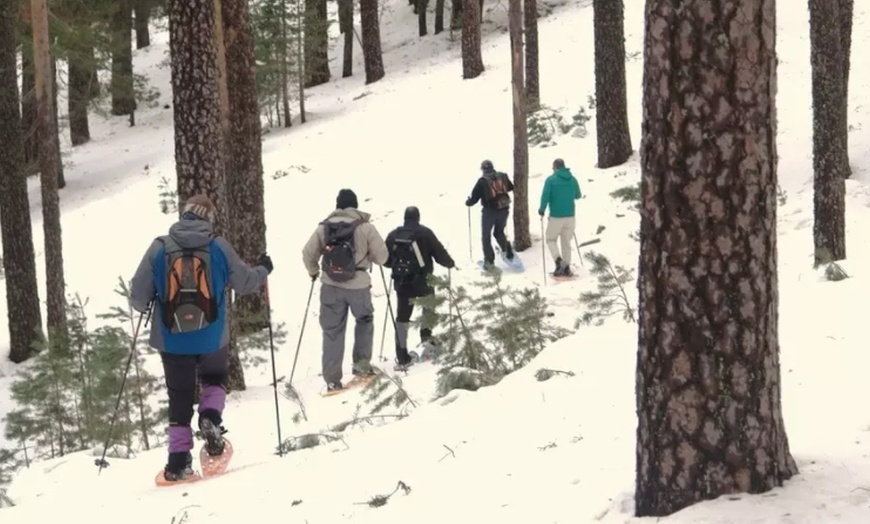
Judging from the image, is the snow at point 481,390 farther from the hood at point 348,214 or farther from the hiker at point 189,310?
the hood at point 348,214

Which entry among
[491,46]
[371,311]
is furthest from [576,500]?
[491,46]

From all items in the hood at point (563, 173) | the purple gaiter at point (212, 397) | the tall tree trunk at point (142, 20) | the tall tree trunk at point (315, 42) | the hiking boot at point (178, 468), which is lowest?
the hiking boot at point (178, 468)

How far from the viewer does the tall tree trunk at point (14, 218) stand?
14781mm

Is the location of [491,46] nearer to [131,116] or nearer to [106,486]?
[131,116]

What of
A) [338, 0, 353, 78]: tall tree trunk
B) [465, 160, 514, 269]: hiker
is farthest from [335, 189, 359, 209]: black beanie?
[338, 0, 353, 78]: tall tree trunk

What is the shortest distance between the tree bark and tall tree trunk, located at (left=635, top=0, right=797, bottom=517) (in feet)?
76.2

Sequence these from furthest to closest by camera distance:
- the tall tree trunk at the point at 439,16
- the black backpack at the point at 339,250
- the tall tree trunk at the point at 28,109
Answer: the tall tree trunk at the point at 439,16
the tall tree trunk at the point at 28,109
the black backpack at the point at 339,250

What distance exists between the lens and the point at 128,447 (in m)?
8.23

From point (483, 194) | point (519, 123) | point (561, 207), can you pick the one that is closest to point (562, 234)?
point (561, 207)

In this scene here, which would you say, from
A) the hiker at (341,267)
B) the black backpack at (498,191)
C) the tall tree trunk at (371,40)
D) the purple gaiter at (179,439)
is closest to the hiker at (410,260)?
the hiker at (341,267)

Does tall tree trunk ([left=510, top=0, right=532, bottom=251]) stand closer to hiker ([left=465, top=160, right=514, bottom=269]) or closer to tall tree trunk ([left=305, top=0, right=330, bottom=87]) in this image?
hiker ([left=465, top=160, right=514, bottom=269])

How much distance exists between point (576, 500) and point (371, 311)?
20.5 feet

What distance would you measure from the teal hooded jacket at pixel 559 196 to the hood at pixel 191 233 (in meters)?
8.09

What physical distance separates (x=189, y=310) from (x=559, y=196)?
852 centimetres
